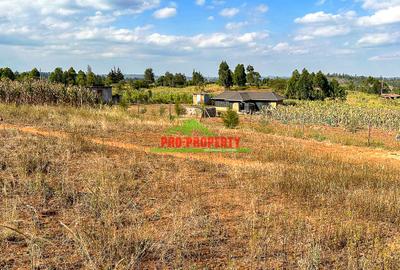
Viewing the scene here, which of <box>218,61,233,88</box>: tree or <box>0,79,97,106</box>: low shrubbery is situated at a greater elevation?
<box>218,61,233,88</box>: tree

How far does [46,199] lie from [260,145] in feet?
29.7

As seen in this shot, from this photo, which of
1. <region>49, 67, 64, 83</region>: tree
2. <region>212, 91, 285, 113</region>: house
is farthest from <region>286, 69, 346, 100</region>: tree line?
<region>49, 67, 64, 83</region>: tree

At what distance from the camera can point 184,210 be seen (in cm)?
562

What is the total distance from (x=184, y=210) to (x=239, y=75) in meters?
56.7

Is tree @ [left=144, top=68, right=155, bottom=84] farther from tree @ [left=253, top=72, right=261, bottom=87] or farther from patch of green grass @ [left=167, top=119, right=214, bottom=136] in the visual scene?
patch of green grass @ [left=167, top=119, right=214, bottom=136]

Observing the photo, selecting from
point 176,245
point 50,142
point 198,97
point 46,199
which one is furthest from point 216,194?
point 198,97

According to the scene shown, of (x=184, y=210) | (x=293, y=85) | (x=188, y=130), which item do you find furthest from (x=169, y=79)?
(x=184, y=210)

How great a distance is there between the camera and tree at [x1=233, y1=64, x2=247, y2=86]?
60094 millimetres

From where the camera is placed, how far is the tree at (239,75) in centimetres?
6009

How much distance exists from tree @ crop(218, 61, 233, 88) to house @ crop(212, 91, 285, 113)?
68.0 ft

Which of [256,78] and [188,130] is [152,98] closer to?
[256,78]

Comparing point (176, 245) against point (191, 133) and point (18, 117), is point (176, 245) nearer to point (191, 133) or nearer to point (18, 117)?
point (191, 133)

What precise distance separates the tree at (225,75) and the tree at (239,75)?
0.90 meters

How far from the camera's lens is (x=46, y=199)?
592 centimetres
